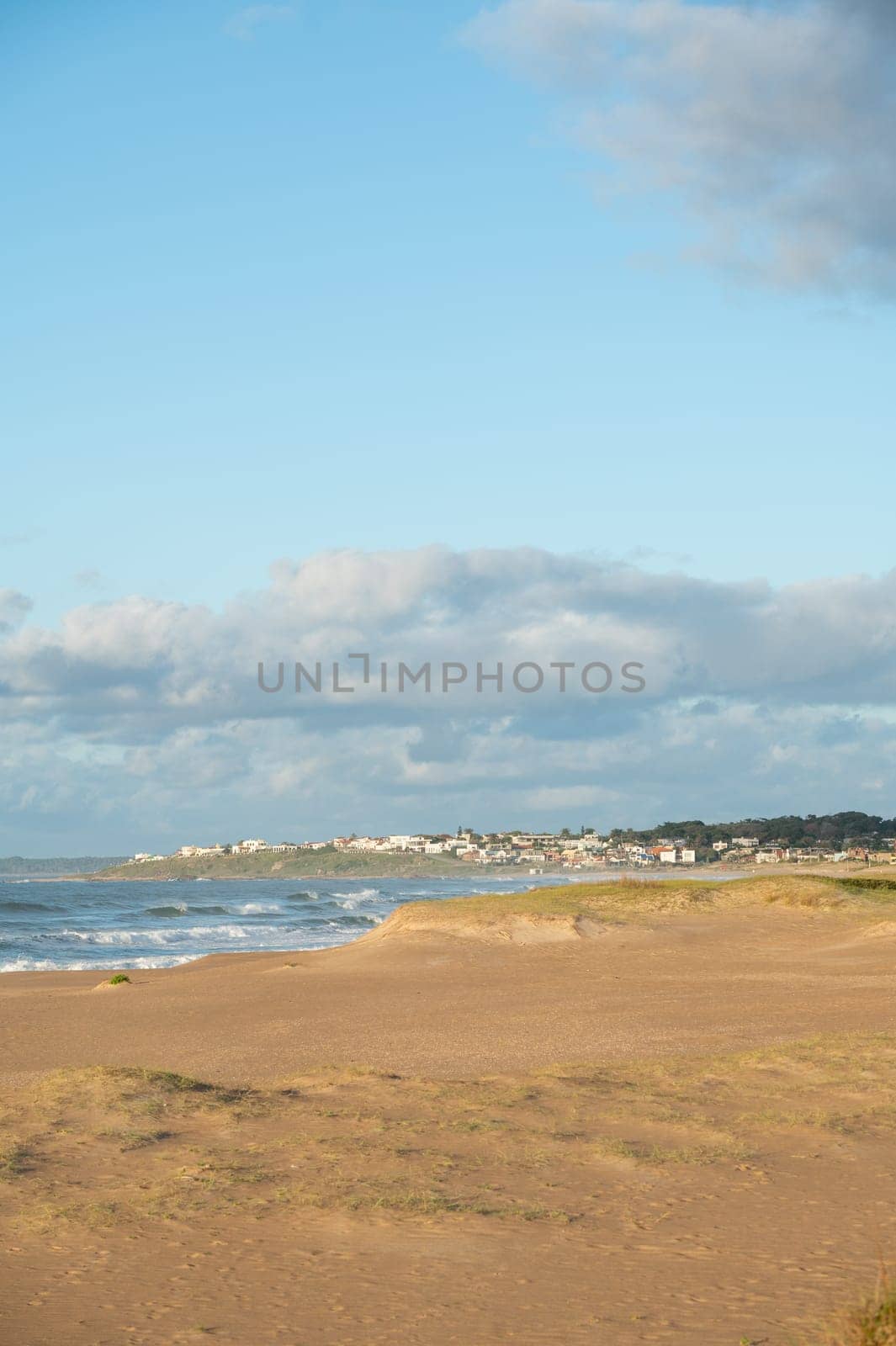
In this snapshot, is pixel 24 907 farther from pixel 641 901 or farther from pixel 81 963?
pixel 641 901

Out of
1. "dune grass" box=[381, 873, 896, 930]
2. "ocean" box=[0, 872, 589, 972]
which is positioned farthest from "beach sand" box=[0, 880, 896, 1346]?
"ocean" box=[0, 872, 589, 972]

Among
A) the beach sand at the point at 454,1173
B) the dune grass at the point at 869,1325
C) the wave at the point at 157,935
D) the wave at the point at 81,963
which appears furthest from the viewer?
the wave at the point at 157,935

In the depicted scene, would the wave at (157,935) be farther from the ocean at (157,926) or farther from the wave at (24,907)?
the wave at (24,907)

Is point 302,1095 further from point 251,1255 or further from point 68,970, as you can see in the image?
point 68,970

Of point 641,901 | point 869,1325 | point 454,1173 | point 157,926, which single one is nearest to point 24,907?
point 157,926

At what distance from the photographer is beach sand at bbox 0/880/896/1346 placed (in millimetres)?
6477

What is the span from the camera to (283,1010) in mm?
20703

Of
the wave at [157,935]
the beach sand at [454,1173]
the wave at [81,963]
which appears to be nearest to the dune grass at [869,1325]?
the beach sand at [454,1173]

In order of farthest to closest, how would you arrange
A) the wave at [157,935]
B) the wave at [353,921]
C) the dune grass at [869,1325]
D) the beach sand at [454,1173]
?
the wave at [353,921], the wave at [157,935], the beach sand at [454,1173], the dune grass at [869,1325]

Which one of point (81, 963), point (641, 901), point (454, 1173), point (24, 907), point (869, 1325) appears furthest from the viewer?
point (24, 907)

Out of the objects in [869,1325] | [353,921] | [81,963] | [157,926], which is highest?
[869,1325]

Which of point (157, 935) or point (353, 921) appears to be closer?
point (157, 935)

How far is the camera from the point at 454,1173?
9094mm

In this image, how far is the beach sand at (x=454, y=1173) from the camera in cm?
648
